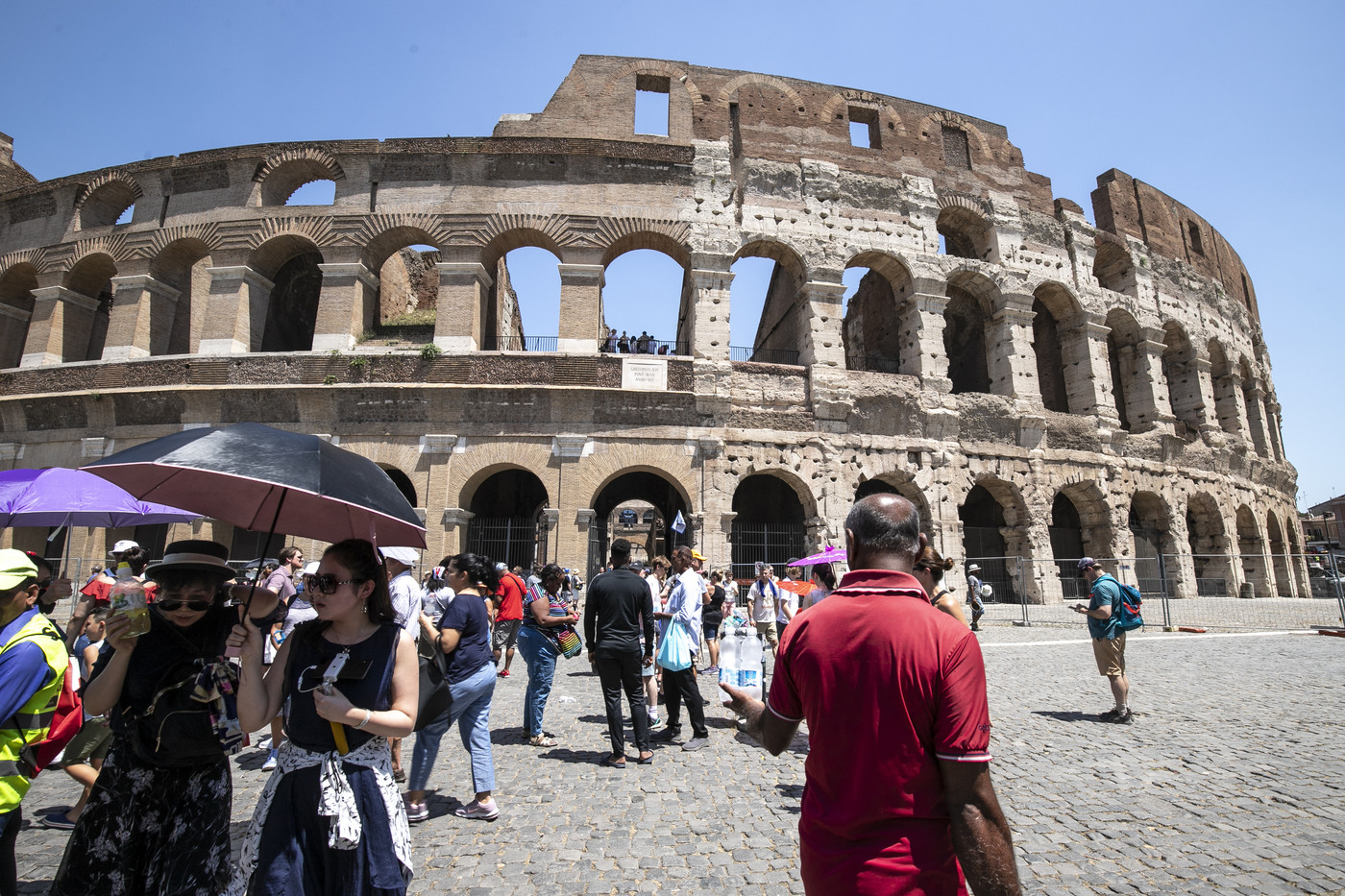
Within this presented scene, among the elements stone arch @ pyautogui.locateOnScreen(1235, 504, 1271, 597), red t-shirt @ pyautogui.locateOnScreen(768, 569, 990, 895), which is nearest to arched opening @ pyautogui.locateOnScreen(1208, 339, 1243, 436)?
stone arch @ pyautogui.locateOnScreen(1235, 504, 1271, 597)

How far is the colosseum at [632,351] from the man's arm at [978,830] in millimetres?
12158

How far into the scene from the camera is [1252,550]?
20.2m

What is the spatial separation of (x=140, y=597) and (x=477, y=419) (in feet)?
39.0

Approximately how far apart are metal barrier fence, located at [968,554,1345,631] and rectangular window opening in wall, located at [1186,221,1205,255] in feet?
33.7

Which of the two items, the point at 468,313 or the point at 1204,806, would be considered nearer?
the point at 1204,806

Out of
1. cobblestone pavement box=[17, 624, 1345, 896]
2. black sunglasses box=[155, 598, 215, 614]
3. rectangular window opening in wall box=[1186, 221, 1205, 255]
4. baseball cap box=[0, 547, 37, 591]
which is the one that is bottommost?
cobblestone pavement box=[17, 624, 1345, 896]

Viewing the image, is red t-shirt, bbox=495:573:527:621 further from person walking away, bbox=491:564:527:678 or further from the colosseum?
the colosseum

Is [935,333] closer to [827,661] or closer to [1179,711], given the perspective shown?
[1179,711]

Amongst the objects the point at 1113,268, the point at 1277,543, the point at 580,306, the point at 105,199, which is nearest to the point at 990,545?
the point at 1113,268

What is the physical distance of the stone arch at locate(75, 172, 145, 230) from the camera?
1612 centimetres

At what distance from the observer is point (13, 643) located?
2.45 m

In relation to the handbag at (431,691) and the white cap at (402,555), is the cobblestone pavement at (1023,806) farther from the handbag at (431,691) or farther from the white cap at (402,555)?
the white cap at (402,555)

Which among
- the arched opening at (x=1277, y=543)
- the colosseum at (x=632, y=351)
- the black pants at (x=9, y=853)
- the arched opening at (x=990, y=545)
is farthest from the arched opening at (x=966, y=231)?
the black pants at (x=9, y=853)

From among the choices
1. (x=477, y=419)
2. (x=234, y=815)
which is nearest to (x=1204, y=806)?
(x=234, y=815)
